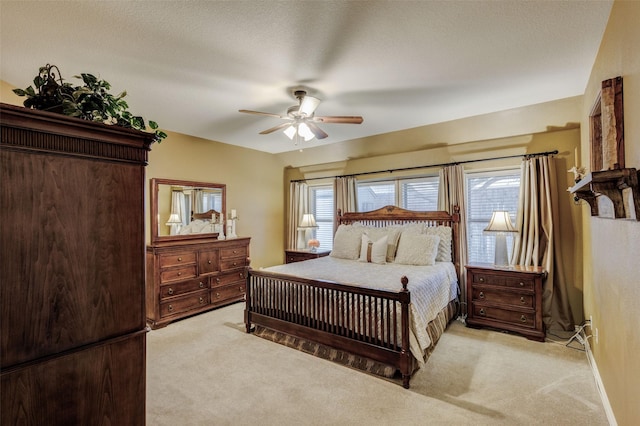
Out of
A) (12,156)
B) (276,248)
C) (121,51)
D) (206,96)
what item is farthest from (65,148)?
(276,248)

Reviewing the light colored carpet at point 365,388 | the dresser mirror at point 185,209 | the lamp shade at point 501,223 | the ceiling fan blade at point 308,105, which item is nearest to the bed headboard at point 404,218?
the lamp shade at point 501,223

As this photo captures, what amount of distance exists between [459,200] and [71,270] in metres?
4.29

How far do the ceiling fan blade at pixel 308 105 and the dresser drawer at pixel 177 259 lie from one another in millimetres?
2613

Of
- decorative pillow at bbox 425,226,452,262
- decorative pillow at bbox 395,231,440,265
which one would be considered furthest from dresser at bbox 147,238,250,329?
decorative pillow at bbox 425,226,452,262

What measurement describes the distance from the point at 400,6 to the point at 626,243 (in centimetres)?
190

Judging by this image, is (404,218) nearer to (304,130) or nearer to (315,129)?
(315,129)

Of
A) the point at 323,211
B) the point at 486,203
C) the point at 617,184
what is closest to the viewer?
the point at 617,184

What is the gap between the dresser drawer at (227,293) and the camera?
180 inches

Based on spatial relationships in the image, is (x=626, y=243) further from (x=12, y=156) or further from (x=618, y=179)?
(x=12, y=156)

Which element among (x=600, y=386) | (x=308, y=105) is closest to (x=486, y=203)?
(x=600, y=386)

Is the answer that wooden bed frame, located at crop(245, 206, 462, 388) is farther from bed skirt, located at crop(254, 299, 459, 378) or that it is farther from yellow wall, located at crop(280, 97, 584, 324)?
yellow wall, located at crop(280, 97, 584, 324)

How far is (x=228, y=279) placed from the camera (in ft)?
15.8

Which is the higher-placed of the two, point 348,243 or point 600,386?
point 348,243

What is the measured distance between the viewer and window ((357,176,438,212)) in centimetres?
469
